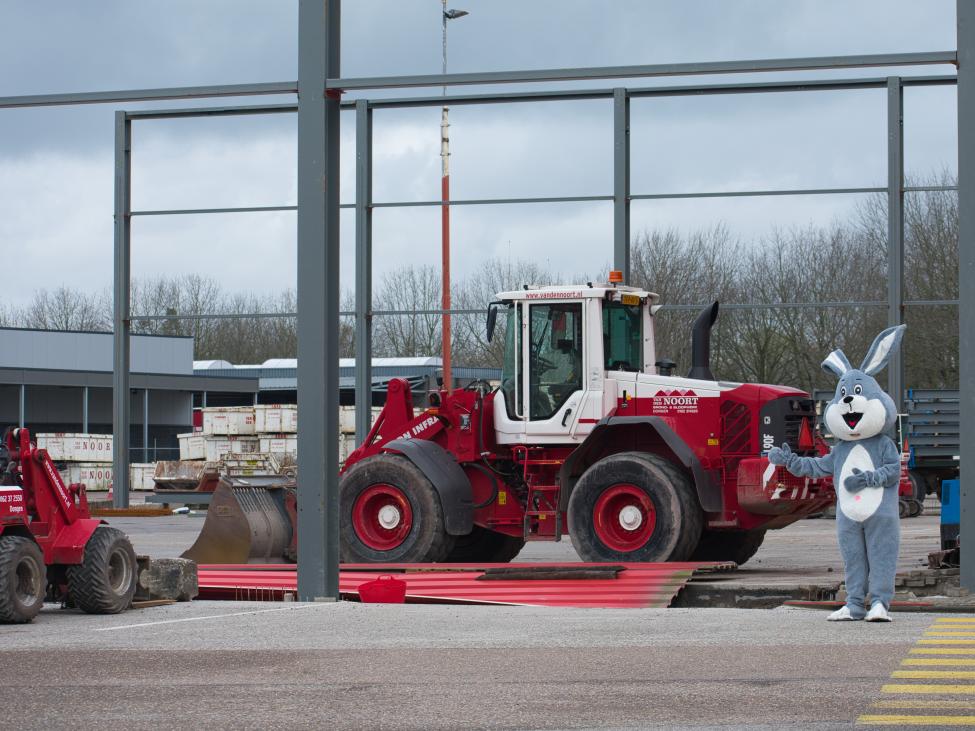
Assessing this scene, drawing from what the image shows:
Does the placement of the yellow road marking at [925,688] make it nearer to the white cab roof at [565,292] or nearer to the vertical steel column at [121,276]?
the white cab roof at [565,292]

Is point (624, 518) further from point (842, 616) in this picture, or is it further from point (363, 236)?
point (363, 236)

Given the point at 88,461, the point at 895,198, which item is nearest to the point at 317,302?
the point at 895,198

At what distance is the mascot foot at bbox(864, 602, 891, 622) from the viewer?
11.0 m

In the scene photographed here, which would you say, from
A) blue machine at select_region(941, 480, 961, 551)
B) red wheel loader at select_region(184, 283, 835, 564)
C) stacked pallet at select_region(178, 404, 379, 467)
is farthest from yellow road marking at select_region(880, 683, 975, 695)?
stacked pallet at select_region(178, 404, 379, 467)

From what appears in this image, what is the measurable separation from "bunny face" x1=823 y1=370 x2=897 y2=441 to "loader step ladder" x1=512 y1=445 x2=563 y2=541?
208 inches

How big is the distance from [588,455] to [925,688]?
8.97m

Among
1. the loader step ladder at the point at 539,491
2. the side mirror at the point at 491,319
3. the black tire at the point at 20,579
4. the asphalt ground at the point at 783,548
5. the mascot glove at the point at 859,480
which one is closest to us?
the black tire at the point at 20,579

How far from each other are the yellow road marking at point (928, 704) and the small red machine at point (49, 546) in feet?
20.6

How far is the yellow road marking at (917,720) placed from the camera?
665 centimetres

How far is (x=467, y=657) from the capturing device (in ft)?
29.7

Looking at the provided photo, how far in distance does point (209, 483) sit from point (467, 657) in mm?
27206

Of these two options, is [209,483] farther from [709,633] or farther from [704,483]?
[709,633]

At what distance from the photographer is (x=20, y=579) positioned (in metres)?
11.3

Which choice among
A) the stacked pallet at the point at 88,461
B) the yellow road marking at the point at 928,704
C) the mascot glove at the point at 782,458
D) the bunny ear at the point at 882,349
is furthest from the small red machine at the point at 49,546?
the stacked pallet at the point at 88,461
